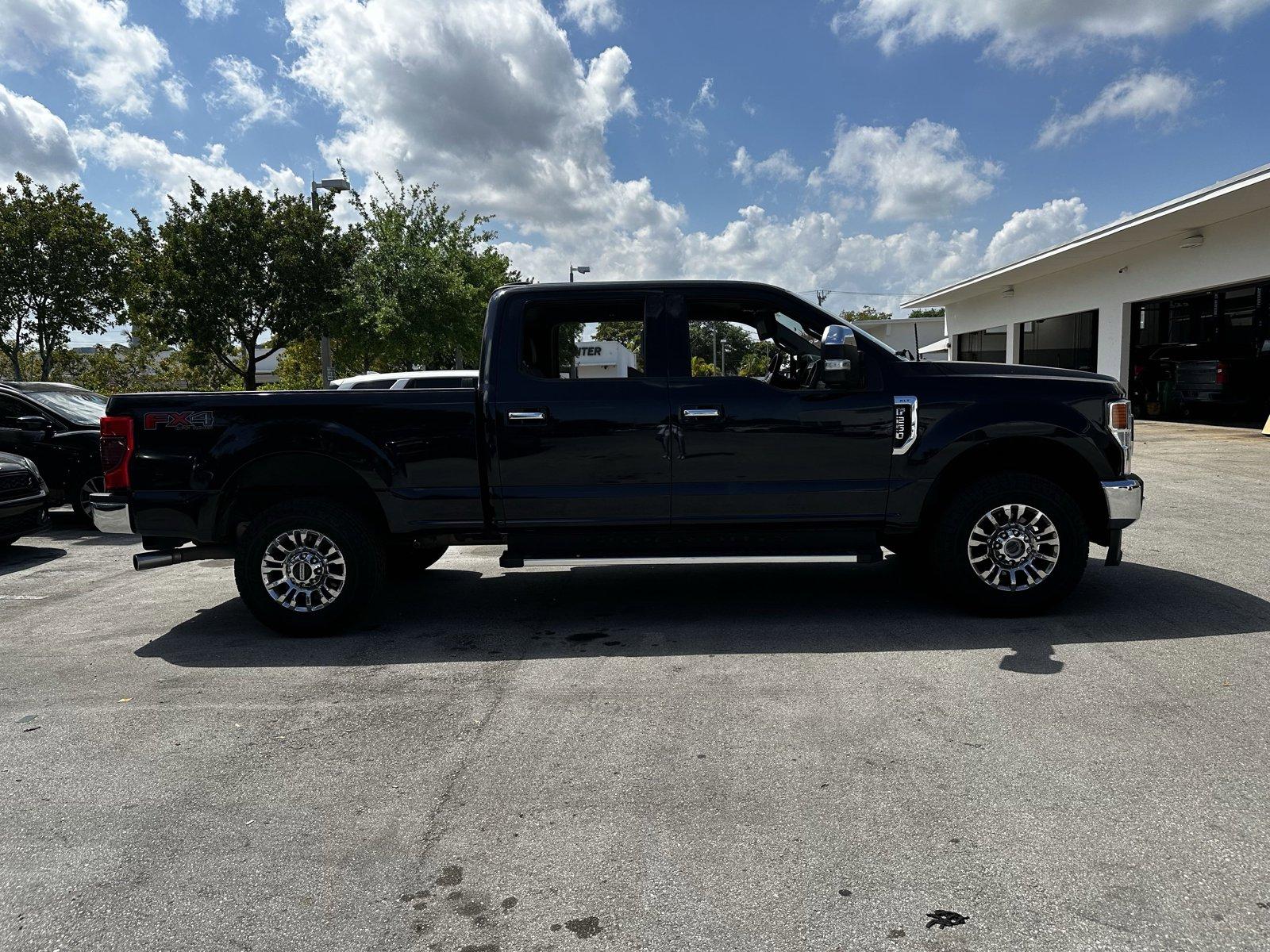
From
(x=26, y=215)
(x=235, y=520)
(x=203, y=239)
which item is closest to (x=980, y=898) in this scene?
(x=235, y=520)

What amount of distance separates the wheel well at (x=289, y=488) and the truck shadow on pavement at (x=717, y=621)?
0.75 meters

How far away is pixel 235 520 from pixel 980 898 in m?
4.71

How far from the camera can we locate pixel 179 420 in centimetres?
540

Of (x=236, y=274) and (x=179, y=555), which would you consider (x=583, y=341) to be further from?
(x=236, y=274)

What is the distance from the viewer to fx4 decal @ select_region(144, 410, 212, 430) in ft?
17.7

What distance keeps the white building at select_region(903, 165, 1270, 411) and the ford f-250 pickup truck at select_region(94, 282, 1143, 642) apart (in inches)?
536

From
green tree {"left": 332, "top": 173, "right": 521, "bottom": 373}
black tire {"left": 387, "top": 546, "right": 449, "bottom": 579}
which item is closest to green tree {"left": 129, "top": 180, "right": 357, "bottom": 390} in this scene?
green tree {"left": 332, "top": 173, "right": 521, "bottom": 373}

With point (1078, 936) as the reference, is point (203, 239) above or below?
above

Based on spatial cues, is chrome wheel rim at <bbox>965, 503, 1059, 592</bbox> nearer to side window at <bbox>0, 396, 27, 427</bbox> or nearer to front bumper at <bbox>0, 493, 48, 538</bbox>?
front bumper at <bbox>0, 493, 48, 538</bbox>

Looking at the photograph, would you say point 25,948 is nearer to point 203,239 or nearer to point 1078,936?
point 1078,936

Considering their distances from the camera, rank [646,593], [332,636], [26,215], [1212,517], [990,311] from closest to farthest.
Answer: [332,636], [646,593], [1212,517], [26,215], [990,311]

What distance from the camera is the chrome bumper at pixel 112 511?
5.45 m

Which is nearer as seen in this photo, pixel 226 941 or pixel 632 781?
pixel 226 941

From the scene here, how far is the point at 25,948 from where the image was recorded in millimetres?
2510
